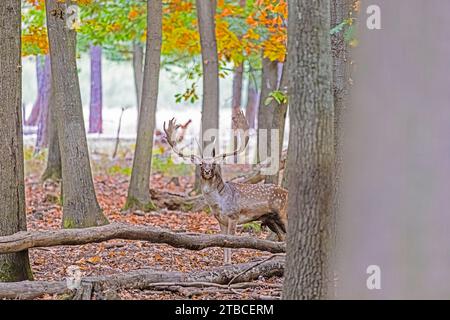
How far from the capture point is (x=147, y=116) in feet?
44.5

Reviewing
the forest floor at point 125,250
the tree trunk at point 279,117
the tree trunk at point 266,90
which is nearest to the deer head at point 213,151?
the forest floor at point 125,250

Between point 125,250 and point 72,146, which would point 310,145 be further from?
point 72,146

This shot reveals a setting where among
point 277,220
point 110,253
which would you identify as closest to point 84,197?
point 110,253

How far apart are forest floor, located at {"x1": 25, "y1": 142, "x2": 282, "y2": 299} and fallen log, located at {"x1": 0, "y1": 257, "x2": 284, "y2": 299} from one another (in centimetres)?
9

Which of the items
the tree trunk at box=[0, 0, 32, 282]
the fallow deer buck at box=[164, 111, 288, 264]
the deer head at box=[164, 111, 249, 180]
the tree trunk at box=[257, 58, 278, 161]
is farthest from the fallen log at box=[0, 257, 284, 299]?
the tree trunk at box=[257, 58, 278, 161]

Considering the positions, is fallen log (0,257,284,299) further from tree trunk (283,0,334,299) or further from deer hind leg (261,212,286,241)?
deer hind leg (261,212,286,241)

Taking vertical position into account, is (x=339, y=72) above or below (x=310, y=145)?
above

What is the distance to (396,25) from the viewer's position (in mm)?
5301

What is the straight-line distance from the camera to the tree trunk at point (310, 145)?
5.60 m

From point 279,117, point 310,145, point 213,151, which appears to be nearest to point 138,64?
point 279,117

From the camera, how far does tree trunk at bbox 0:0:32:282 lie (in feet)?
24.8

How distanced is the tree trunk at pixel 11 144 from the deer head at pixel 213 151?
2957 millimetres

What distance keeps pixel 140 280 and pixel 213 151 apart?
341 cm
